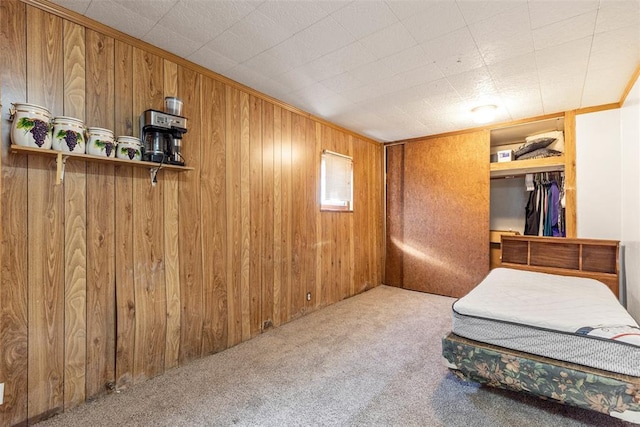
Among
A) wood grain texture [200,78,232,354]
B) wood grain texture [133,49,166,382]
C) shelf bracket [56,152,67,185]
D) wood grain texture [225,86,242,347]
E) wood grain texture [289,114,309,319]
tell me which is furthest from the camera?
wood grain texture [289,114,309,319]

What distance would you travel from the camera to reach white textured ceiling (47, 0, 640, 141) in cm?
168

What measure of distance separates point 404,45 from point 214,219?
1992mm

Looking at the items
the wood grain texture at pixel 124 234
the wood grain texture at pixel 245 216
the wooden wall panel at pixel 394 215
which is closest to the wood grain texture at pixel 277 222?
the wood grain texture at pixel 245 216

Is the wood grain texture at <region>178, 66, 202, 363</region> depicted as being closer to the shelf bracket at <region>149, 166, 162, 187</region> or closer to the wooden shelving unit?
the shelf bracket at <region>149, 166, 162, 187</region>

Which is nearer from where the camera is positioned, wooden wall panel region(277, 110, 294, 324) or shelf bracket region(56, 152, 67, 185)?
shelf bracket region(56, 152, 67, 185)

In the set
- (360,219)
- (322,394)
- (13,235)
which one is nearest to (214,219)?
(13,235)

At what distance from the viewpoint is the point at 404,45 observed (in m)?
2.04

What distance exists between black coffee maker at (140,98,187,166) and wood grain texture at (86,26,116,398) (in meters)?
0.21

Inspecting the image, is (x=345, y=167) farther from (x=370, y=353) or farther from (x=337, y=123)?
(x=370, y=353)

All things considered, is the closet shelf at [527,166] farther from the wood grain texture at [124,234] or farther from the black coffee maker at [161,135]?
the wood grain texture at [124,234]

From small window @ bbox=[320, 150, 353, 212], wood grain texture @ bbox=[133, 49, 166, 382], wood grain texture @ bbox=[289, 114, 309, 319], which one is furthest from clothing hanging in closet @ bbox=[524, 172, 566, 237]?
wood grain texture @ bbox=[133, 49, 166, 382]

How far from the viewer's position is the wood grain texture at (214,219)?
2.43 m

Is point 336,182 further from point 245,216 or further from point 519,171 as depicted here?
point 519,171

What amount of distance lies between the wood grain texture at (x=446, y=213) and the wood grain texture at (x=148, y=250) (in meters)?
3.54
